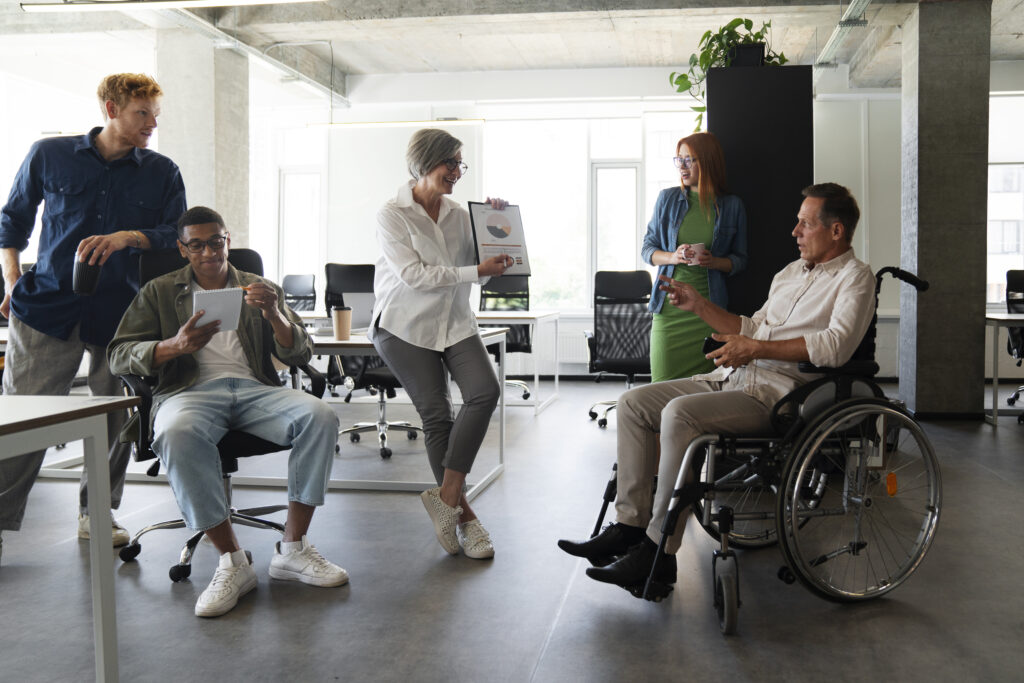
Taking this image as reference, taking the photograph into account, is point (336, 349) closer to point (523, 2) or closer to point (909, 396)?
point (523, 2)

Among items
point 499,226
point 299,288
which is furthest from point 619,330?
point 299,288

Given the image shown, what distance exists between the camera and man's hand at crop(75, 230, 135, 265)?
105 inches

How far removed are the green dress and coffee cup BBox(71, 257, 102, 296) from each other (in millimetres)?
1940

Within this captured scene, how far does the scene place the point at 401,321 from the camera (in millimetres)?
2963

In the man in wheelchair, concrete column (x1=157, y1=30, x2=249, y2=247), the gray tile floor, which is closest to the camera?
the gray tile floor

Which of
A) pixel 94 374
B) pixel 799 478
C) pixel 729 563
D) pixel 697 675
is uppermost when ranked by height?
pixel 94 374

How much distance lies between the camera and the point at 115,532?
9.98 feet

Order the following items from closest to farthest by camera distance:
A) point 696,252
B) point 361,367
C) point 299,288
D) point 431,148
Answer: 1. point 431,148
2. point 696,252
3. point 361,367
4. point 299,288

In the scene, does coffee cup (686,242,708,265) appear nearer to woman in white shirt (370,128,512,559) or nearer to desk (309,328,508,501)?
woman in white shirt (370,128,512,559)

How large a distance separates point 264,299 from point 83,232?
79 centimetres

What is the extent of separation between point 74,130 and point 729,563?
8.80 meters

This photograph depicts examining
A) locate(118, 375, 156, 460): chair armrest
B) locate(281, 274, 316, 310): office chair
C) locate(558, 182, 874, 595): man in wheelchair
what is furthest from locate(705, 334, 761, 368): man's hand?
locate(281, 274, 316, 310): office chair

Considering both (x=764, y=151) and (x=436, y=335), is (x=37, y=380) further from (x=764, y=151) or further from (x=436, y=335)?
(x=764, y=151)

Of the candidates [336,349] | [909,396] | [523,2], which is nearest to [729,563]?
[336,349]
